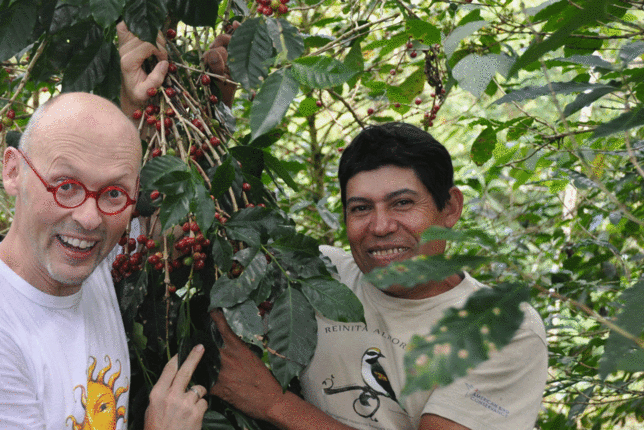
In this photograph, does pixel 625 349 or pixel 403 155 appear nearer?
pixel 625 349

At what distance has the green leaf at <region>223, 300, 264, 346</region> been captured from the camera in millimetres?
1152

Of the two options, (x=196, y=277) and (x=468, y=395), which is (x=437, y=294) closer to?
(x=468, y=395)

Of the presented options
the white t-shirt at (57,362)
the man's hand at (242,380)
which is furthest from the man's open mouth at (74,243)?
the man's hand at (242,380)

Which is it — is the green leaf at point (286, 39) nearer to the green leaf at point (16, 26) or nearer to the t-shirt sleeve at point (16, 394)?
the green leaf at point (16, 26)

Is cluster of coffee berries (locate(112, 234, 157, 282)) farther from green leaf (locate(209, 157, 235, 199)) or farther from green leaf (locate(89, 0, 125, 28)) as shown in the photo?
green leaf (locate(89, 0, 125, 28))

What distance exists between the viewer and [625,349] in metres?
0.52

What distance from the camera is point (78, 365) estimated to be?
1.22m

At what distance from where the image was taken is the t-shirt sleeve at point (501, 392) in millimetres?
1524

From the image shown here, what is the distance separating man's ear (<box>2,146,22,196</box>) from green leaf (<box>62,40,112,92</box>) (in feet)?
0.73

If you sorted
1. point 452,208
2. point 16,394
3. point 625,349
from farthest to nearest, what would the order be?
1. point 452,208
2. point 16,394
3. point 625,349

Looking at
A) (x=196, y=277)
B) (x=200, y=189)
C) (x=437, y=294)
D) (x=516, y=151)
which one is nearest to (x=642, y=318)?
(x=200, y=189)

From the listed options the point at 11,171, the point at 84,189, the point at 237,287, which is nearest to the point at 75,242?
the point at 84,189

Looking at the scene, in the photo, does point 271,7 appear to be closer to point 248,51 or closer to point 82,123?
point 248,51

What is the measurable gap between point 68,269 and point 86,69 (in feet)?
1.64
